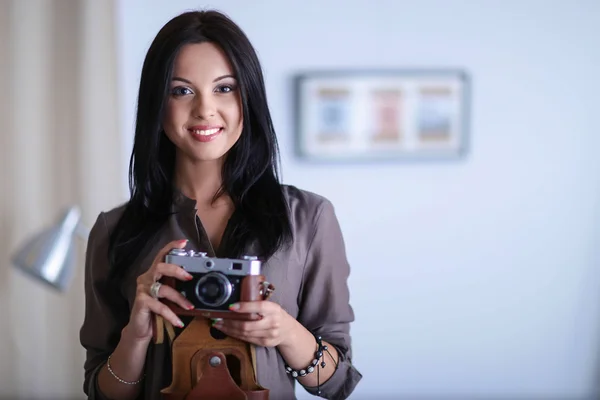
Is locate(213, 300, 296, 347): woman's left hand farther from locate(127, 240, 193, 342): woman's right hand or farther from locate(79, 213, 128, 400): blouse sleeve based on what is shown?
locate(79, 213, 128, 400): blouse sleeve

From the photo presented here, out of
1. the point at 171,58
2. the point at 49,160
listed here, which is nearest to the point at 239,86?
the point at 171,58

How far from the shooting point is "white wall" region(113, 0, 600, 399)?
189 cm

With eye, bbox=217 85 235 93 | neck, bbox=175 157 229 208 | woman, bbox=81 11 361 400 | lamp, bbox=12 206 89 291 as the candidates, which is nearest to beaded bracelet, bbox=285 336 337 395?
woman, bbox=81 11 361 400

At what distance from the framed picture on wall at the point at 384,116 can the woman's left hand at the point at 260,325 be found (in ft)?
3.55

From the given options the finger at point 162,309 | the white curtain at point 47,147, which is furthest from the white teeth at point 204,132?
the white curtain at point 47,147

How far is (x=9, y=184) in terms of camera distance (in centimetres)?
172

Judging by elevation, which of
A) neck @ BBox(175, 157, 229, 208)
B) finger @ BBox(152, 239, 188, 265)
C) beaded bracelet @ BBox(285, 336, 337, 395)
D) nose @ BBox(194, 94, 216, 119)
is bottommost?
beaded bracelet @ BBox(285, 336, 337, 395)

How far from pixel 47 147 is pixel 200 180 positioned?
35.5 inches

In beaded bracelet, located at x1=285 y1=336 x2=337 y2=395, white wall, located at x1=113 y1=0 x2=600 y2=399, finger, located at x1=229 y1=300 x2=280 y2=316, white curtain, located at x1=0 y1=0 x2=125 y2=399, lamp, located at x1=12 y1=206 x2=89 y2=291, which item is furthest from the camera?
white wall, located at x1=113 y1=0 x2=600 y2=399

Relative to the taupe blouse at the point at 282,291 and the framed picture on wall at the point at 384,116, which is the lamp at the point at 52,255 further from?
the framed picture on wall at the point at 384,116

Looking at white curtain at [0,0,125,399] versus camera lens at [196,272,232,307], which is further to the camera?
A: white curtain at [0,0,125,399]

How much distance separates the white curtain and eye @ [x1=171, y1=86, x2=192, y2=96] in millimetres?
897

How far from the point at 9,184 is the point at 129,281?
909 mm

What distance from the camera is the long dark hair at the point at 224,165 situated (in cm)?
90
